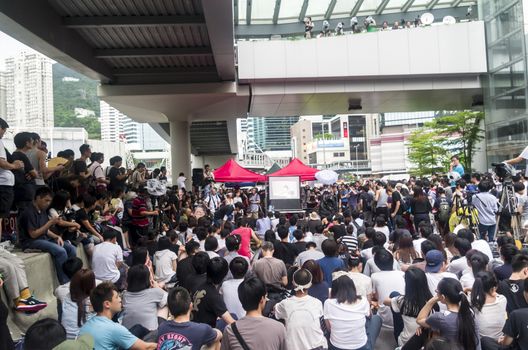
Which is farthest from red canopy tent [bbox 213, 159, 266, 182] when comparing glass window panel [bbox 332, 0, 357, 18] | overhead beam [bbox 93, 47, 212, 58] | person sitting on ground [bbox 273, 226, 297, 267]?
person sitting on ground [bbox 273, 226, 297, 267]

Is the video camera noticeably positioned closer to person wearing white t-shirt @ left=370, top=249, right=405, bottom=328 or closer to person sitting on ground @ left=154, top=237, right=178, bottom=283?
person wearing white t-shirt @ left=370, top=249, right=405, bottom=328

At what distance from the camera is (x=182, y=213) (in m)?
13.4

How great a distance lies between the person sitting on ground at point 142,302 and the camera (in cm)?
439

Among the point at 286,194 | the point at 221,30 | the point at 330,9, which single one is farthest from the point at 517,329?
the point at 330,9

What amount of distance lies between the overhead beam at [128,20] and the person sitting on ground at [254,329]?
8991 millimetres

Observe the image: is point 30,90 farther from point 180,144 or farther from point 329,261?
point 329,261

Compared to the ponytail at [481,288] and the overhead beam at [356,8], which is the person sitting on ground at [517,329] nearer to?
the ponytail at [481,288]

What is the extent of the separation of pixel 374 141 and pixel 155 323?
88.6 metres

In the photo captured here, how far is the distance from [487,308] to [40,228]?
5.43 meters

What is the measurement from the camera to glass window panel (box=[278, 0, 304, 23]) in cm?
2056

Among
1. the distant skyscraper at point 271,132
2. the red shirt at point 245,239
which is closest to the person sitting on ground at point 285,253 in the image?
the red shirt at point 245,239

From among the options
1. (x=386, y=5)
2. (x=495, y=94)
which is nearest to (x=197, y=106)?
(x=386, y=5)

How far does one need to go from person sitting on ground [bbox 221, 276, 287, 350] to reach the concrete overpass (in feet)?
30.0

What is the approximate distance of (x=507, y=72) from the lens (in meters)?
18.1
